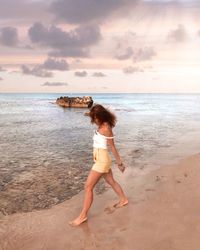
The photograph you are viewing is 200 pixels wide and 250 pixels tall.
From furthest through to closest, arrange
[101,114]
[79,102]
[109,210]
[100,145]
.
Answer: [79,102], [109,210], [100,145], [101,114]

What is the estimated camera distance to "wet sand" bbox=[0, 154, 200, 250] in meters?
5.77

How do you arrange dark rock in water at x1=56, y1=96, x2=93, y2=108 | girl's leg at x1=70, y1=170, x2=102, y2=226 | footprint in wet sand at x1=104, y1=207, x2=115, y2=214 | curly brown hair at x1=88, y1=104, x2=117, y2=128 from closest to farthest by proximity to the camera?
curly brown hair at x1=88, y1=104, x2=117, y2=128
girl's leg at x1=70, y1=170, x2=102, y2=226
footprint in wet sand at x1=104, y1=207, x2=115, y2=214
dark rock in water at x1=56, y1=96, x2=93, y2=108

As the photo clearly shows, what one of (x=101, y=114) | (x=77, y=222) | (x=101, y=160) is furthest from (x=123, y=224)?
(x=101, y=114)

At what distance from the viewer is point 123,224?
6.48 metres

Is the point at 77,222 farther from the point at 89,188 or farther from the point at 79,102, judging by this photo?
the point at 79,102

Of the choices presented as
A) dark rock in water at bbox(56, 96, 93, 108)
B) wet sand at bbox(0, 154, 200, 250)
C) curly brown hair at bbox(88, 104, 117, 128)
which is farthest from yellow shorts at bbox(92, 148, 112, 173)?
dark rock in water at bbox(56, 96, 93, 108)

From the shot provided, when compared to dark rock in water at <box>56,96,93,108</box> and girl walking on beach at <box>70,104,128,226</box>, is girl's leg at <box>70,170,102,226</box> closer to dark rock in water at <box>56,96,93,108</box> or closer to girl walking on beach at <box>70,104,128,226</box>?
girl walking on beach at <box>70,104,128,226</box>

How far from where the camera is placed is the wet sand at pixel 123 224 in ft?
18.9

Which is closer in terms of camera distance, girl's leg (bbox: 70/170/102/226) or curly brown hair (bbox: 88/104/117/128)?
curly brown hair (bbox: 88/104/117/128)

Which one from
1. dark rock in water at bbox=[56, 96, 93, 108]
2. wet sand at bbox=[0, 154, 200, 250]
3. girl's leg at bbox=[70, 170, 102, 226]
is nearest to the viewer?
wet sand at bbox=[0, 154, 200, 250]

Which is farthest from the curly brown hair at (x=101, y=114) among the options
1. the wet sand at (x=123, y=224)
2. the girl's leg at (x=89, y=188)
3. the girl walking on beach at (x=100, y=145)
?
the wet sand at (x=123, y=224)

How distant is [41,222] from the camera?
23.3ft

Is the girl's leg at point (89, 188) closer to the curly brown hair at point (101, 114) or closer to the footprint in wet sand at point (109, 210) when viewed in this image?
the footprint in wet sand at point (109, 210)

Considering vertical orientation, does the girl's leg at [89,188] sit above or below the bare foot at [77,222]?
above
